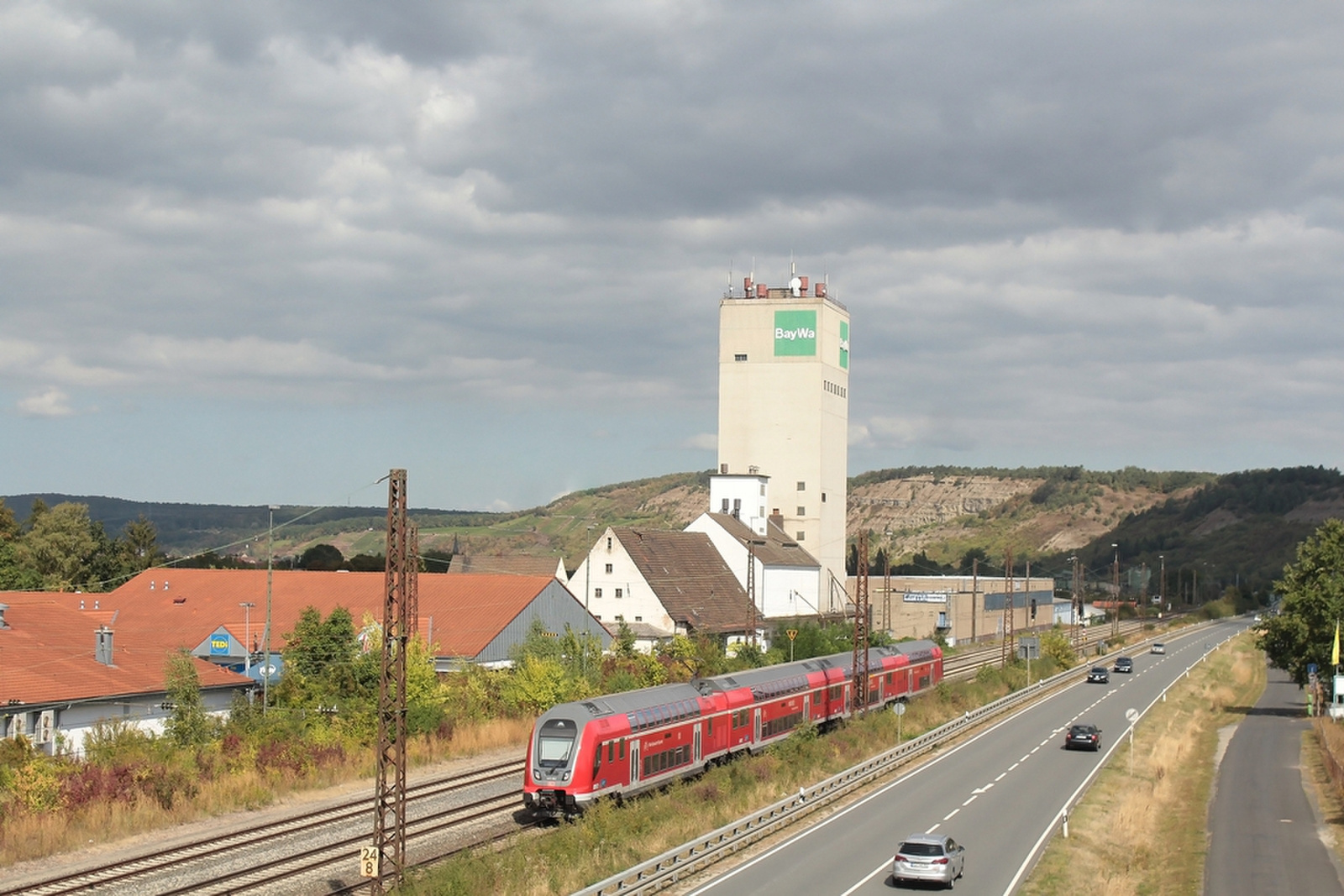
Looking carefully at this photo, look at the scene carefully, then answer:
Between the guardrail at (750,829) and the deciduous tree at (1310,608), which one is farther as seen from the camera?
the deciduous tree at (1310,608)

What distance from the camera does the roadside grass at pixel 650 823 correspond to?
26109mm

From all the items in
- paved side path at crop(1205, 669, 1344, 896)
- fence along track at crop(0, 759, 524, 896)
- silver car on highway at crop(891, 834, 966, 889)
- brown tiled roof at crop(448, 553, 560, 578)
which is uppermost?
brown tiled roof at crop(448, 553, 560, 578)

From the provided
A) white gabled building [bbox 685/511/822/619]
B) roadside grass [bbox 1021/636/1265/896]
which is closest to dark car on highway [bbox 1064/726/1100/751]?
roadside grass [bbox 1021/636/1265/896]

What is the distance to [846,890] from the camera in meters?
26.9

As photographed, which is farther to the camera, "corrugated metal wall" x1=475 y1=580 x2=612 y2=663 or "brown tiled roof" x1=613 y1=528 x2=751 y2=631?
"brown tiled roof" x1=613 y1=528 x2=751 y2=631

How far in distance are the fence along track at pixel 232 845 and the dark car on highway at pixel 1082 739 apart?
24087 millimetres

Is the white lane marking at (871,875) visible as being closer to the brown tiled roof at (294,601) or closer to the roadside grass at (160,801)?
the roadside grass at (160,801)

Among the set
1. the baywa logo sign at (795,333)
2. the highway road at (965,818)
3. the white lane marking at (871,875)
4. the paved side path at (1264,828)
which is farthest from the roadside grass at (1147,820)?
the baywa logo sign at (795,333)

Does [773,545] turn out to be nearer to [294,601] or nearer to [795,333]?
[795,333]

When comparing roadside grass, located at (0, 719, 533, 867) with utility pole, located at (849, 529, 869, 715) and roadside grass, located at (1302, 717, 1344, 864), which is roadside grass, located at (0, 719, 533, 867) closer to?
utility pole, located at (849, 529, 869, 715)

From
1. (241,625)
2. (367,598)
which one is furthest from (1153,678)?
(241,625)

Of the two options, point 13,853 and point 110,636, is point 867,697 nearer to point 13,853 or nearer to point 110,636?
point 110,636

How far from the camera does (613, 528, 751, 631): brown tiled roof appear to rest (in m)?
85.1

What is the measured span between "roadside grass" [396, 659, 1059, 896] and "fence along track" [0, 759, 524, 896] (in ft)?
14.8
